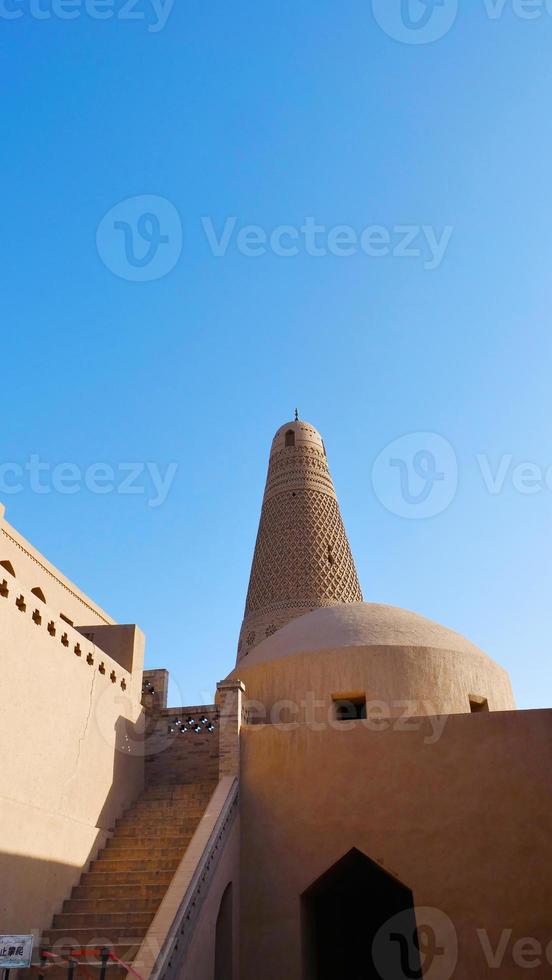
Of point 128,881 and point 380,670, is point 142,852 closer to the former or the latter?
point 128,881

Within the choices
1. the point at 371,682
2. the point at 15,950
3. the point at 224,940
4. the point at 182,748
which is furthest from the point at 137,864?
the point at 371,682

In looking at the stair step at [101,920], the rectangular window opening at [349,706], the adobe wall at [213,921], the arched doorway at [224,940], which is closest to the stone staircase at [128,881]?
the stair step at [101,920]

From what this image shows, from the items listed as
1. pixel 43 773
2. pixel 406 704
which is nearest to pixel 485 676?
pixel 406 704

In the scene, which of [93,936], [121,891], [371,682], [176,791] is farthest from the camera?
[371,682]

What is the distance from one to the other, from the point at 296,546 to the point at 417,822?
8.86 metres

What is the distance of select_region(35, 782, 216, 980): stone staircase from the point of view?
24.9ft

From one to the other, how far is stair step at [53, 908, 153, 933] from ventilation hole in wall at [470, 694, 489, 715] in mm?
5538

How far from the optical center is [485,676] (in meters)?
11.9

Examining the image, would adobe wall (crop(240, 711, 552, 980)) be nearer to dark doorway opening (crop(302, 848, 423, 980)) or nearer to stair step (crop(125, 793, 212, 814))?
stair step (crop(125, 793, 212, 814))

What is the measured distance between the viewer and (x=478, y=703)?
38.2 ft

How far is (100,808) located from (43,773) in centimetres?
151

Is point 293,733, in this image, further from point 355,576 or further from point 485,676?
point 355,576

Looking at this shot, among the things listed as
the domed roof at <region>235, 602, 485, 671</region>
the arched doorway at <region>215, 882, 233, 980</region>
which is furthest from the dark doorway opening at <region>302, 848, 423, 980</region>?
the domed roof at <region>235, 602, 485, 671</region>

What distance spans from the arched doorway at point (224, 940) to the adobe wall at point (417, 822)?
0.37 meters
